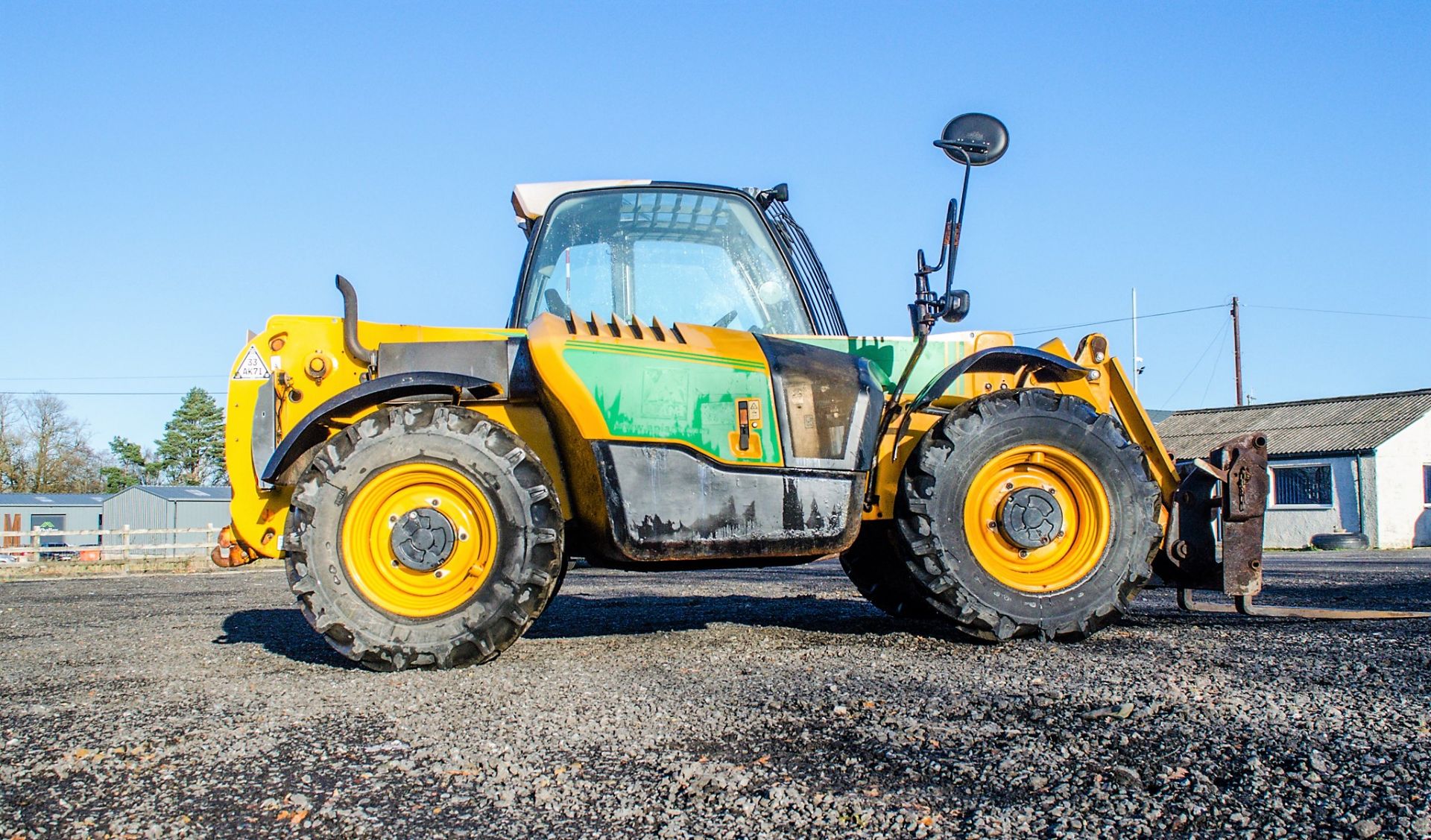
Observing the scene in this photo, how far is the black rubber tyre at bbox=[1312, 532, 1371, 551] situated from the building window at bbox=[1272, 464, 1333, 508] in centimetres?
168

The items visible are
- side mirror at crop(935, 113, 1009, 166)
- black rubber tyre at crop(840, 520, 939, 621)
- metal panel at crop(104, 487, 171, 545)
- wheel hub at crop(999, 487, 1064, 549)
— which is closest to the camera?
side mirror at crop(935, 113, 1009, 166)

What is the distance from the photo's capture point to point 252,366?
4.91 meters

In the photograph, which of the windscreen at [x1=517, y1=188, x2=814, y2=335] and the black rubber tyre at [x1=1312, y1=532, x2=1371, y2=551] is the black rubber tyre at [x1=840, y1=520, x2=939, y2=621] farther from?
the black rubber tyre at [x1=1312, y1=532, x2=1371, y2=551]

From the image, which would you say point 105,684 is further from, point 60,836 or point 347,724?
point 60,836

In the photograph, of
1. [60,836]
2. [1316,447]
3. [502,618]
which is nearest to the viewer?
[60,836]

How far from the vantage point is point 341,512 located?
4469 mm

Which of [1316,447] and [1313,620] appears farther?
[1316,447]

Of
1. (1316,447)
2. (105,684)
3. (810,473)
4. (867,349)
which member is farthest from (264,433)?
(1316,447)

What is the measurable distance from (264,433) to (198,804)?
2.53 metres

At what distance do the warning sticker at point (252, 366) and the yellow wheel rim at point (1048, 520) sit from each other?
3289mm

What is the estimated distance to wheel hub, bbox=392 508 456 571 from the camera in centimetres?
450

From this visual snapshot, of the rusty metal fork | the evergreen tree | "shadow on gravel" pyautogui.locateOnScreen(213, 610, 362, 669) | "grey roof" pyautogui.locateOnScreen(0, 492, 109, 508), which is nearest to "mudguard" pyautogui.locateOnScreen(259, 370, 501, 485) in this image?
"shadow on gravel" pyautogui.locateOnScreen(213, 610, 362, 669)

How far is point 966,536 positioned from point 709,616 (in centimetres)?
225

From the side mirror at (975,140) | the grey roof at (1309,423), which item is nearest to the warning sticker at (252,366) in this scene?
the side mirror at (975,140)
